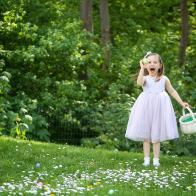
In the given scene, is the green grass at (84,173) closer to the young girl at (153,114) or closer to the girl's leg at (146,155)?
the girl's leg at (146,155)

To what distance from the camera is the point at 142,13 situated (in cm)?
2155

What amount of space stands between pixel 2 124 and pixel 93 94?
3515 millimetres

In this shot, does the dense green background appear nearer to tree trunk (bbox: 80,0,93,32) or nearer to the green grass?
tree trunk (bbox: 80,0,93,32)

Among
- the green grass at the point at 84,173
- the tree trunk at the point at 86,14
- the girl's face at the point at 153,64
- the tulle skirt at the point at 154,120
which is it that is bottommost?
the green grass at the point at 84,173

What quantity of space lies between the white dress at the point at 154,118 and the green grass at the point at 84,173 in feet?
1.29

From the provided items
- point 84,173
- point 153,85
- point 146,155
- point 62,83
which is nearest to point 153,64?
point 153,85

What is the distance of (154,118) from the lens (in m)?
7.14

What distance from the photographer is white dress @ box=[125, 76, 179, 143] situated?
7105mm

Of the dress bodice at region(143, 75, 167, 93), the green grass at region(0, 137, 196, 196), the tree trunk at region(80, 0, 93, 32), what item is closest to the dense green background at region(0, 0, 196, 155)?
the tree trunk at region(80, 0, 93, 32)

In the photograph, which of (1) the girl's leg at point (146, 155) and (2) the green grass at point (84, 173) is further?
(1) the girl's leg at point (146, 155)

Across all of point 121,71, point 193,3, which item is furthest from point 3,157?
point 193,3

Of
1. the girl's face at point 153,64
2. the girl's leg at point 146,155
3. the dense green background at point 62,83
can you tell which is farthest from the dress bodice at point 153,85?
the dense green background at point 62,83

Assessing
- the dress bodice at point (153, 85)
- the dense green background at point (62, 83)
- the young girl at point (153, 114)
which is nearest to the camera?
the young girl at point (153, 114)

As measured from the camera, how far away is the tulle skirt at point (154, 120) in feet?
23.3
